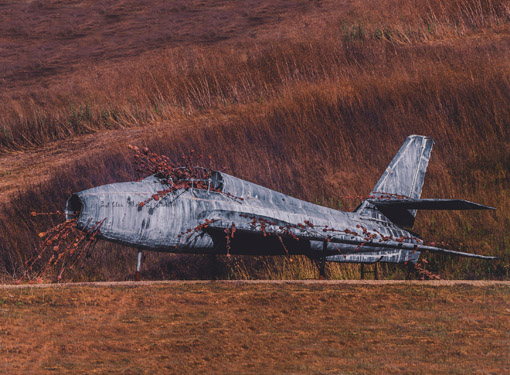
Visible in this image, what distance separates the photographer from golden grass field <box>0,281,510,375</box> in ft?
15.9

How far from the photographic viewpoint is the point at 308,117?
1208 cm

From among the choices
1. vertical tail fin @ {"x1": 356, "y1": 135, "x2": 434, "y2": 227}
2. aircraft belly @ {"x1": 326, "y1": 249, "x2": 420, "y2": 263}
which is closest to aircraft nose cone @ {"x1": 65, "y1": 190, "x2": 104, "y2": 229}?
aircraft belly @ {"x1": 326, "y1": 249, "x2": 420, "y2": 263}

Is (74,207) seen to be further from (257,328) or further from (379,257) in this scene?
(379,257)

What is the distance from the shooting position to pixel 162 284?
264 inches

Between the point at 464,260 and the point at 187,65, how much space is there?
14.4m

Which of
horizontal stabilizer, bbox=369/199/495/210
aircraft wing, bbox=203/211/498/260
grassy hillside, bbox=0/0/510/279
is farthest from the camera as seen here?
grassy hillside, bbox=0/0/510/279

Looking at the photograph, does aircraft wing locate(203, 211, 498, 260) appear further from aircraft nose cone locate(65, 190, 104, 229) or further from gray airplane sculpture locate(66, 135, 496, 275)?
aircraft nose cone locate(65, 190, 104, 229)

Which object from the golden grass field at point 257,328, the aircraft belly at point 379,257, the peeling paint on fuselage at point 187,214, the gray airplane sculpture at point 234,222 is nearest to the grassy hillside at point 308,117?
the aircraft belly at point 379,257

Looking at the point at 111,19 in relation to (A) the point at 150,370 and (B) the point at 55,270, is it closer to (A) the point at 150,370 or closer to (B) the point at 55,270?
(B) the point at 55,270

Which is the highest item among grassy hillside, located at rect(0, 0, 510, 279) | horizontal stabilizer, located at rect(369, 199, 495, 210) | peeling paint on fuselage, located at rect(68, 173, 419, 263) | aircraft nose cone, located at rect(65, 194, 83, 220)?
aircraft nose cone, located at rect(65, 194, 83, 220)

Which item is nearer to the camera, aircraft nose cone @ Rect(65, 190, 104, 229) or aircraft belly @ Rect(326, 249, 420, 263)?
aircraft nose cone @ Rect(65, 190, 104, 229)

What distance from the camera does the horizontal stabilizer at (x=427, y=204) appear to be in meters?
6.59

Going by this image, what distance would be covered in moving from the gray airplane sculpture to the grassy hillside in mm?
1253

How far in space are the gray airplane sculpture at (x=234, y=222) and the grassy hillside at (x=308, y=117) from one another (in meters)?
1.25
